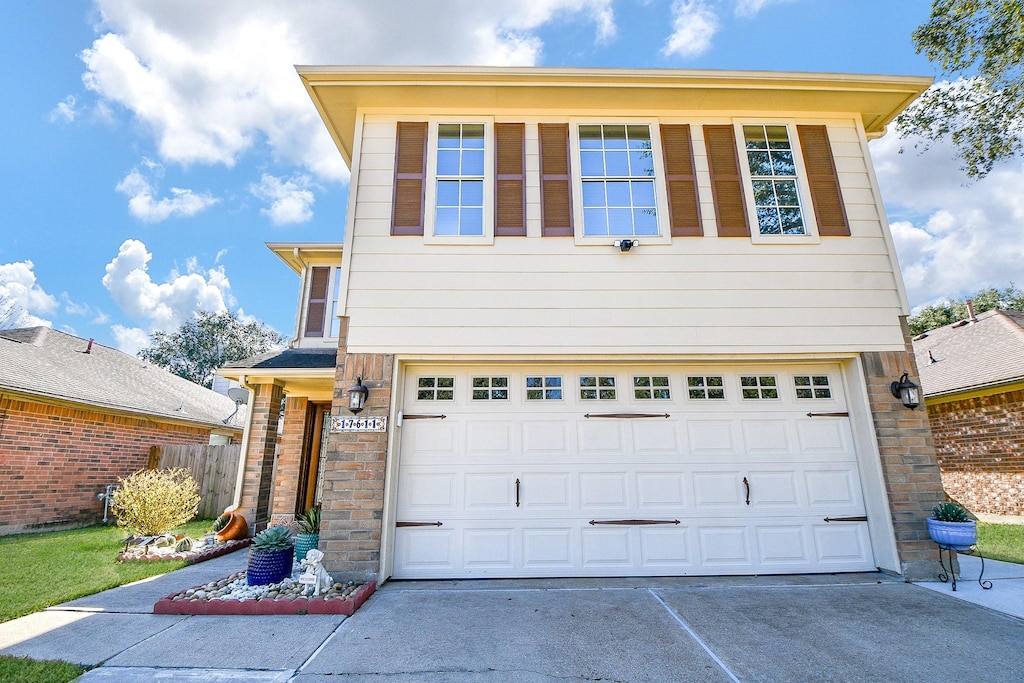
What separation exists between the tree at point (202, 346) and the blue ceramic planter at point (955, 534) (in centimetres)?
3129

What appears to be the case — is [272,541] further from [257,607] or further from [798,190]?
[798,190]

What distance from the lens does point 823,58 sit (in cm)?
597

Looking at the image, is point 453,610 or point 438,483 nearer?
point 453,610

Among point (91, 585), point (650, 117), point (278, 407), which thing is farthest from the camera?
point (278, 407)

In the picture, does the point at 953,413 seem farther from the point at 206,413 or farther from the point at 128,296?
the point at 128,296

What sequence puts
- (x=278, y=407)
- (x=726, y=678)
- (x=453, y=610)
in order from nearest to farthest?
1. (x=726, y=678)
2. (x=453, y=610)
3. (x=278, y=407)

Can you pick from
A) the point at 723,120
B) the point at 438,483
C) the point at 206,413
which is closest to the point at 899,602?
the point at 438,483

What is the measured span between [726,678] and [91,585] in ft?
18.8

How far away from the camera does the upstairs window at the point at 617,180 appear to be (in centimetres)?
534

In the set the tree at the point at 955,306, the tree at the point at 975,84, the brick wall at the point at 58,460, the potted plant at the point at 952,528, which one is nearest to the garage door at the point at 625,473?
the potted plant at the point at 952,528

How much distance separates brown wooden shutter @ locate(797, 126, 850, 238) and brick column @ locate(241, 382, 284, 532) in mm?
8195

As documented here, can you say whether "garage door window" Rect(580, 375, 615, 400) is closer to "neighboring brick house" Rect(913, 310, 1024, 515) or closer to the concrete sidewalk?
the concrete sidewalk

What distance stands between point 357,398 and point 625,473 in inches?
116

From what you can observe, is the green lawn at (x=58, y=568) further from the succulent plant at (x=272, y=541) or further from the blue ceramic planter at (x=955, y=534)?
the blue ceramic planter at (x=955, y=534)
